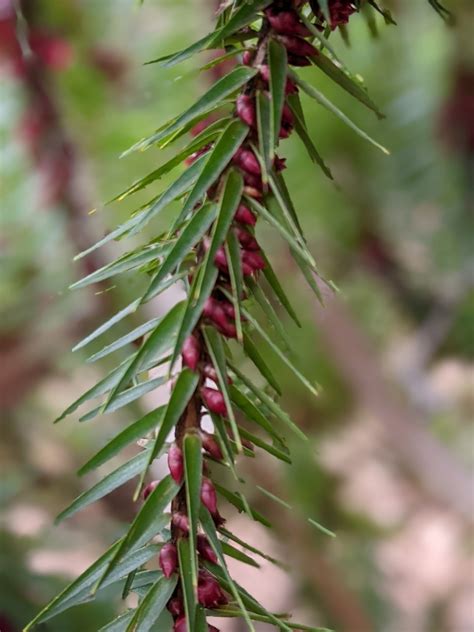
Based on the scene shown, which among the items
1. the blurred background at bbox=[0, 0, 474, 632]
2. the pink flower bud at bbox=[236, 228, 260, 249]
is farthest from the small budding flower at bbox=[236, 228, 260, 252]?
the blurred background at bbox=[0, 0, 474, 632]

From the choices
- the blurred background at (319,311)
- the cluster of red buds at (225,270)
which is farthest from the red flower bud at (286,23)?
the blurred background at (319,311)

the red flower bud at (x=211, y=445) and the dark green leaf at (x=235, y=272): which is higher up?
the dark green leaf at (x=235, y=272)

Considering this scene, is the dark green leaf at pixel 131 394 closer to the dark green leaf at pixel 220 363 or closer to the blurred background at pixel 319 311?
the dark green leaf at pixel 220 363

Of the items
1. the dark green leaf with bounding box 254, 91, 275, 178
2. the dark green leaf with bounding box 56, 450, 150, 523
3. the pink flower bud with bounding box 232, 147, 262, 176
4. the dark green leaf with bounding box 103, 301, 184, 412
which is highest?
the dark green leaf with bounding box 254, 91, 275, 178

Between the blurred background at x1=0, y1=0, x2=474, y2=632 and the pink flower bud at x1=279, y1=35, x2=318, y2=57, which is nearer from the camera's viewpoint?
the pink flower bud at x1=279, y1=35, x2=318, y2=57

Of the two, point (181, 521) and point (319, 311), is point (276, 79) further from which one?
point (319, 311)

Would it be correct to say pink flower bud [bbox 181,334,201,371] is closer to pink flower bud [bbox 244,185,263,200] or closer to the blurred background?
pink flower bud [bbox 244,185,263,200]
